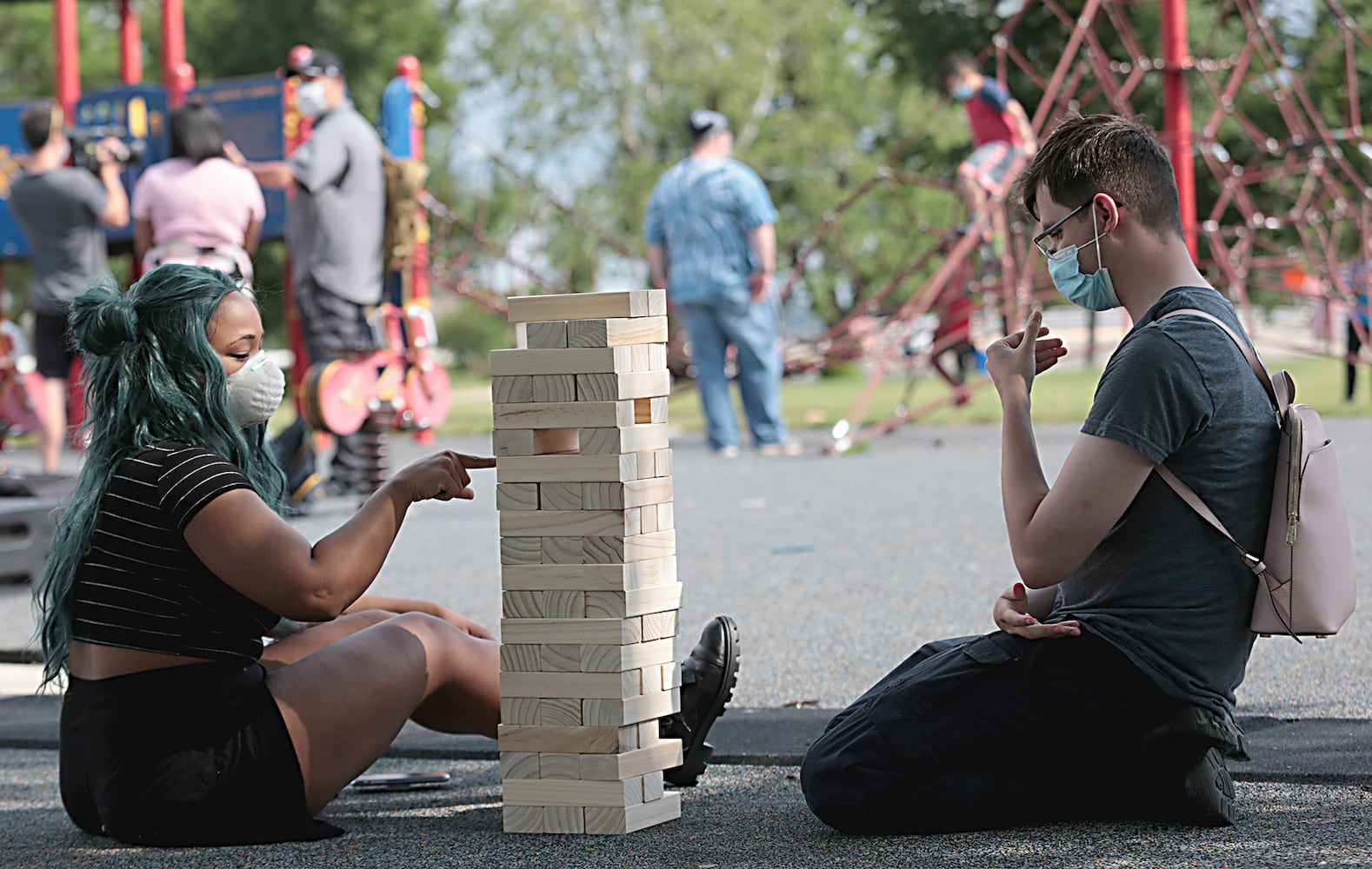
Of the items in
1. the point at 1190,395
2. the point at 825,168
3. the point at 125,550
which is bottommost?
the point at 125,550

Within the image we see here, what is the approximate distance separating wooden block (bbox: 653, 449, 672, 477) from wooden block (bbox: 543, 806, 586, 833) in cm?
60

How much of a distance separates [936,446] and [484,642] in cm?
790

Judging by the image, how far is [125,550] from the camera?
108 inches

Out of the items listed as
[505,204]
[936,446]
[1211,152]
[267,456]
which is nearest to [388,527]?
[267,456]

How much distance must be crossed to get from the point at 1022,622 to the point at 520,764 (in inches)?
36.1

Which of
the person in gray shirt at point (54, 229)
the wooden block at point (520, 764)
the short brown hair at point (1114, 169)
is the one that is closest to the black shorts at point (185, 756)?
the wooden block at point (520, 764)

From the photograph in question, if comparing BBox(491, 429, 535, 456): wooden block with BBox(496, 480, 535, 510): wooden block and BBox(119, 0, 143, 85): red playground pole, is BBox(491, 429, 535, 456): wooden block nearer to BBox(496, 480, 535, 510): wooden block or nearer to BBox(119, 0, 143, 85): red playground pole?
BBox(496, 480, 535, 510): wooden block

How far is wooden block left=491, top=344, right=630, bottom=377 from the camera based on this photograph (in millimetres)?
2832

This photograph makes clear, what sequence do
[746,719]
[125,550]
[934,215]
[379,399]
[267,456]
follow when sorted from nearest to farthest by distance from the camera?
[125,550] < [267,456] < [746,719] < [379,399] < [934,215]

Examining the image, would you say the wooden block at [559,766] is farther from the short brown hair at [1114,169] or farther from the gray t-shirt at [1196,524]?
the short brown hair at [1114,169]

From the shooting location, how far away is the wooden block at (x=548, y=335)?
288cm

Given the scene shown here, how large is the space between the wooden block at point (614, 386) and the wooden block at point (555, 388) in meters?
Answer: 0.01

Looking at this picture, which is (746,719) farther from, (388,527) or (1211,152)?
(1211,152)

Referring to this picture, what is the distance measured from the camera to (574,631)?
2.83 metres
